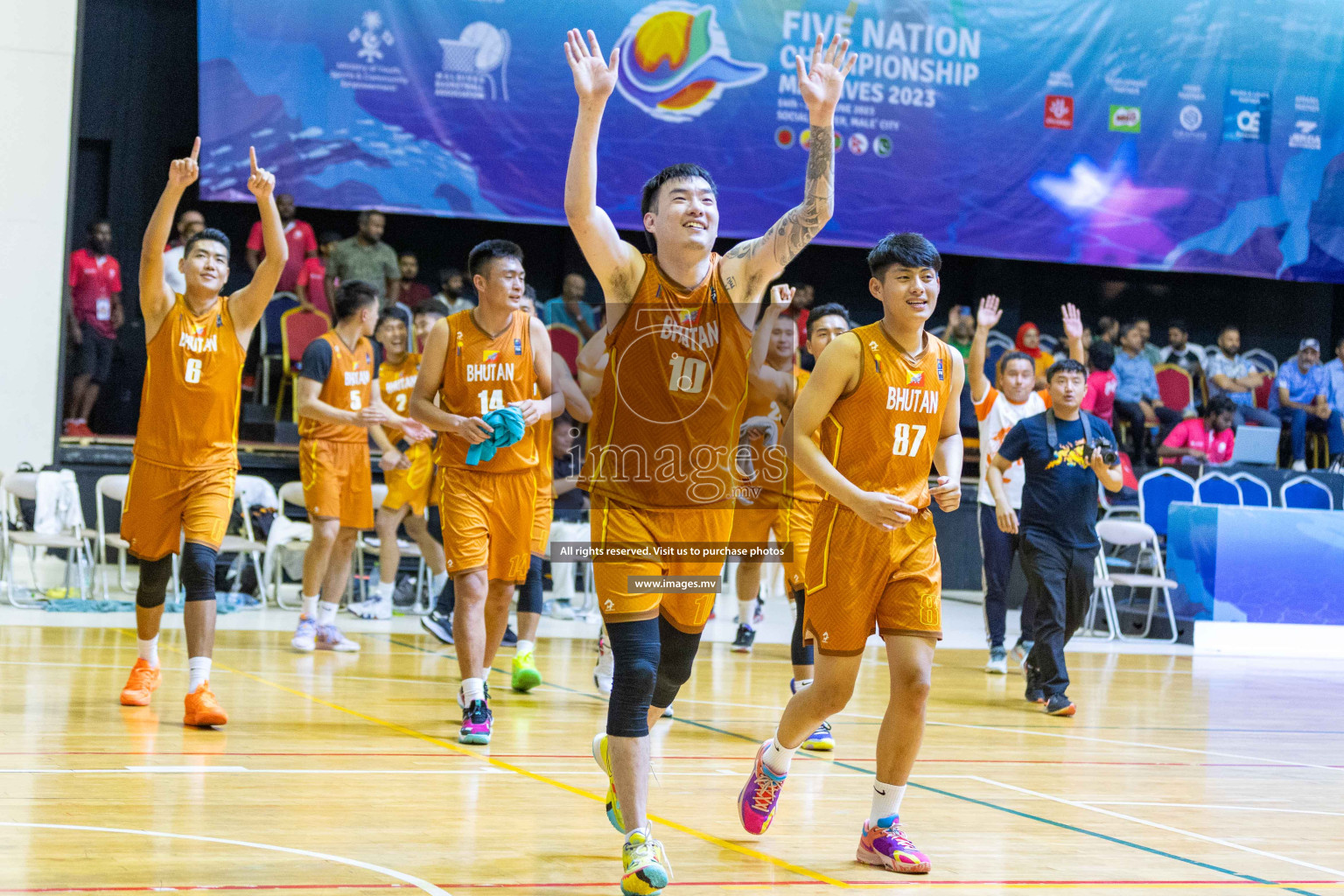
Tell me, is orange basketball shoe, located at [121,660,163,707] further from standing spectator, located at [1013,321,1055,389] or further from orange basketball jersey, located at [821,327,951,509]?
standing spectator, located at [1013,321,1055,389]

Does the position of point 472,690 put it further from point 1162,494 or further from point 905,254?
point 1162,494

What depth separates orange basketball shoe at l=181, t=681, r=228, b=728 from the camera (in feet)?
18.0

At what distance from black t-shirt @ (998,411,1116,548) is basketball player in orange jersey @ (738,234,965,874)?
3365 millimetres

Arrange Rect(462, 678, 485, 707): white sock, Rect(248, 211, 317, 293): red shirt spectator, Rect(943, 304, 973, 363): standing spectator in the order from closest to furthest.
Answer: Rect(462, 678, 485, 707): white sock < Rect(248, 211, 317, 293): red shirt spectator < Rect(943, 304, 973, 363): standing spectator

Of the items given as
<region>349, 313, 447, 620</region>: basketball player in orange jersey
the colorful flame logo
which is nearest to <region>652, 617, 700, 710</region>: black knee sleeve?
<region>349, 313, 447, 620</region>: basketball player in orange jersey

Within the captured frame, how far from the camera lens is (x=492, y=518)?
19.6 feet

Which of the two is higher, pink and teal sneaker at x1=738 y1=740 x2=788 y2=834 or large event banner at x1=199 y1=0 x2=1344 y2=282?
large event banner at x1=199 y1=0 x2=1344 y2=282

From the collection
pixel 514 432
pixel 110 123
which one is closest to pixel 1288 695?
pixel 514 432

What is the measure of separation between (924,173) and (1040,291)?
165 inches

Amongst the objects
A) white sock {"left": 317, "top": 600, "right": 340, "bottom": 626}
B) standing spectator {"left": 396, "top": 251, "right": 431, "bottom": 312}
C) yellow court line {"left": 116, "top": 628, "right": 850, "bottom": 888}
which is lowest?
yellow court line {"left": 116, "top": 628, "right": 850, "bottom": 888}

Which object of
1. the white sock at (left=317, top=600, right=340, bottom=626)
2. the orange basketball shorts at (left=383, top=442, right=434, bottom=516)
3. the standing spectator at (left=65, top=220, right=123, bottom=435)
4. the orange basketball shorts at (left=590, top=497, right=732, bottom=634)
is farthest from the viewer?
the standing spectator at (left=65, top=220, right=123, bottom=435)

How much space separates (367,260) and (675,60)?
367 cm

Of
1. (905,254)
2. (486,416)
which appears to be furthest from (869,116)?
(905,254)

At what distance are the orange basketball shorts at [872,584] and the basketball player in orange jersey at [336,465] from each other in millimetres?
4681
